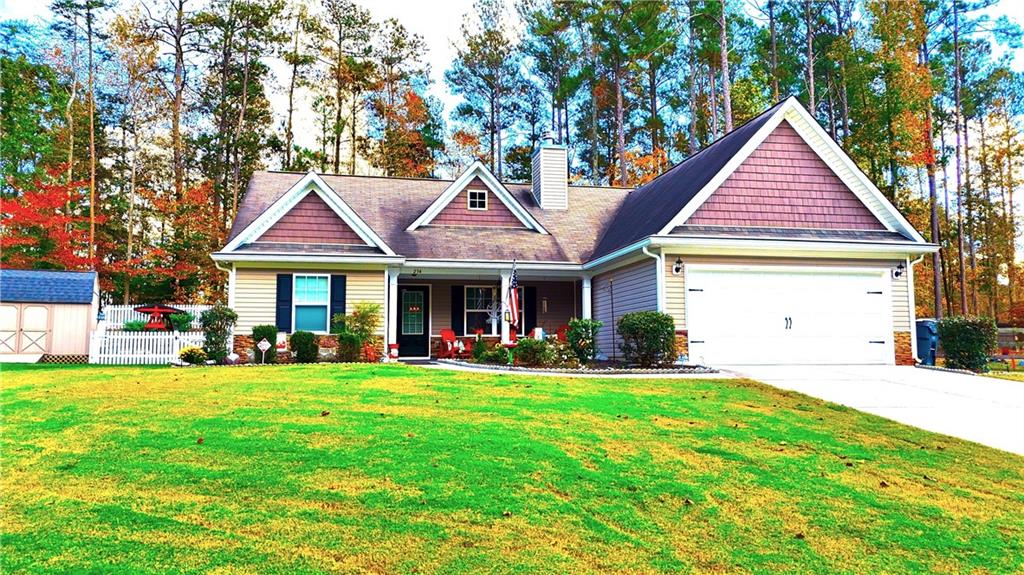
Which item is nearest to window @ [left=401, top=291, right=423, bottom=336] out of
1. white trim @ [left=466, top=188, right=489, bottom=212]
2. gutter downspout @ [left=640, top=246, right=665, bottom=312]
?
white trim @ [left=466, top=188, right=489, bottom=212]

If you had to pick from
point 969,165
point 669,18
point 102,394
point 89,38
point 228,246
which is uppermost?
point 669,18

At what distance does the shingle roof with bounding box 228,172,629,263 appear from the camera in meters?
18.9

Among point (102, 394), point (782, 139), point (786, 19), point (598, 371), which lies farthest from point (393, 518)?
point (786, 19)

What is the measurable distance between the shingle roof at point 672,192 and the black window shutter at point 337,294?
678cm

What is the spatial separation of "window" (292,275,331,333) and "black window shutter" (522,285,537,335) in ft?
19.6

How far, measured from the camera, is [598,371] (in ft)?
41.6

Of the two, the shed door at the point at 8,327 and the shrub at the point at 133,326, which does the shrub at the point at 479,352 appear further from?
the shed door at the point at 8,327

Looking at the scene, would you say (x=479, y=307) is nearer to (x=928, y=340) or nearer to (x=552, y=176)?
(x=552, y=176)

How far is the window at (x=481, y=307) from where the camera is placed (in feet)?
66.0

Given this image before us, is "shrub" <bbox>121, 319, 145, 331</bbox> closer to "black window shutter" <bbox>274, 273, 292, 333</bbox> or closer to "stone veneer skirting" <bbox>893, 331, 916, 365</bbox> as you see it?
"black window shutter" <bbox>274, 273, 292, 333</bbox>

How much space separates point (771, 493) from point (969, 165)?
37.3 meters

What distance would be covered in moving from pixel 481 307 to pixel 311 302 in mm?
5244

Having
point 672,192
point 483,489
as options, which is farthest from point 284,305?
point 483,489

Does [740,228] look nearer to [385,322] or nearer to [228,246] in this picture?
[385,322]
